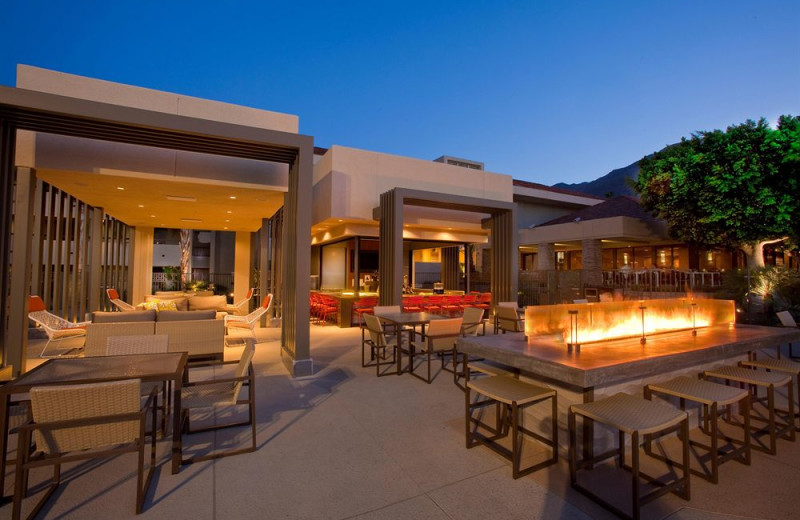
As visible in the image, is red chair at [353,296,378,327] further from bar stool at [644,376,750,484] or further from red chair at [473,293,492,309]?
bar stool at [644,376,750,484]

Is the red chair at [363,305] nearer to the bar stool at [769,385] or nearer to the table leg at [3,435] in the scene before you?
the bar stool at [769,385]

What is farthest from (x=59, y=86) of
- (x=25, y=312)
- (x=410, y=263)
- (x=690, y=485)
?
(x=410, y=263)

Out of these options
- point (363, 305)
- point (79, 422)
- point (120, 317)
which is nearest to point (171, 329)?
point (120, 317)

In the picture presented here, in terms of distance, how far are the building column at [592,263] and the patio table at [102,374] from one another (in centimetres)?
1653

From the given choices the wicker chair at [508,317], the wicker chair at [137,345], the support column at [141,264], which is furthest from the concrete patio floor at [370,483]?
the support column at [141,264]

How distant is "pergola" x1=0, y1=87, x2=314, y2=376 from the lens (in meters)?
5.10

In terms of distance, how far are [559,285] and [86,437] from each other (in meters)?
17.2

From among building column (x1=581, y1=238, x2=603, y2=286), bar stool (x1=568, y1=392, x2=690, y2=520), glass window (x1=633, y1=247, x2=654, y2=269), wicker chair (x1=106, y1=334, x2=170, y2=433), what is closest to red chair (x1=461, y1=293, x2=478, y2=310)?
building column (x1=581, y1=238, x2=603, y2=286)

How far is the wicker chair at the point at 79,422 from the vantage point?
2395 mm

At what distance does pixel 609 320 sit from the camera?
3.79 metres

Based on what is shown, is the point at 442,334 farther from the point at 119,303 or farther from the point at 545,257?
the point at 545,257

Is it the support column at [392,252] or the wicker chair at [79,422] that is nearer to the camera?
the wicker chair at [79,422]

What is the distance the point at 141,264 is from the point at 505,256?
13.4 meters

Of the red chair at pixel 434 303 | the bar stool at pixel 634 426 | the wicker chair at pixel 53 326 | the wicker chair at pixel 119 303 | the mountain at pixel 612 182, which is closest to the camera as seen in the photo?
the bar stool at pixel 634 426
